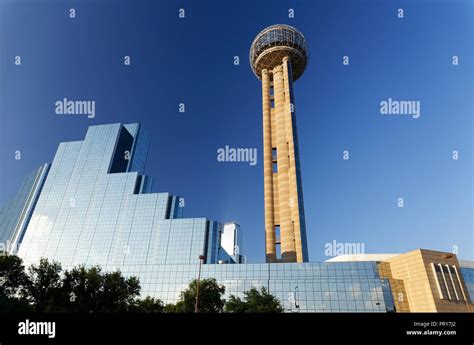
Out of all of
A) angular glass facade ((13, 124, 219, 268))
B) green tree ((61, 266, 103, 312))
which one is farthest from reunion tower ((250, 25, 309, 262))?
green tree ((61, 266, 103, 312))

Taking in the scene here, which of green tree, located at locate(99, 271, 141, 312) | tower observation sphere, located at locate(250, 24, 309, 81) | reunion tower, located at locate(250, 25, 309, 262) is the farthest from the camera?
tower observation sphere, located at locate(250, 24, 309, 81)

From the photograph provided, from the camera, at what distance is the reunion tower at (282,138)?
64250mm

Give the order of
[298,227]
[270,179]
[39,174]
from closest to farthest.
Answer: [298,227], [270,179], [39,174]

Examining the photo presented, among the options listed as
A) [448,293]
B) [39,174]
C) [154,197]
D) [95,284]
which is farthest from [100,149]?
[448,293]

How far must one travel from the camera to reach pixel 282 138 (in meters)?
72.9

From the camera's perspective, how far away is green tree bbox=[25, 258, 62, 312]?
4116cm

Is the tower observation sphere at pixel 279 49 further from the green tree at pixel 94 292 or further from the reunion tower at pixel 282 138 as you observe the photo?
the green tree at pixel 94 292

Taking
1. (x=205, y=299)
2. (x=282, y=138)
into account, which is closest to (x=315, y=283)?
(x=205, y=299)

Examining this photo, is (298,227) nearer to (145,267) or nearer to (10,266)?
(145,267)

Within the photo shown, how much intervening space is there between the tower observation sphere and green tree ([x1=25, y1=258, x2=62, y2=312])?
233 feet

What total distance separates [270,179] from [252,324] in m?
66.3

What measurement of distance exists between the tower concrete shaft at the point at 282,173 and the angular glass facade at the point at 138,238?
16.3 feet

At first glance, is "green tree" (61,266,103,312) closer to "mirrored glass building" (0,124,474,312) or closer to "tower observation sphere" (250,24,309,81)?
"mirrored glass building" (0,124,474,312)

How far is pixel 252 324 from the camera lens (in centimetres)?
518
